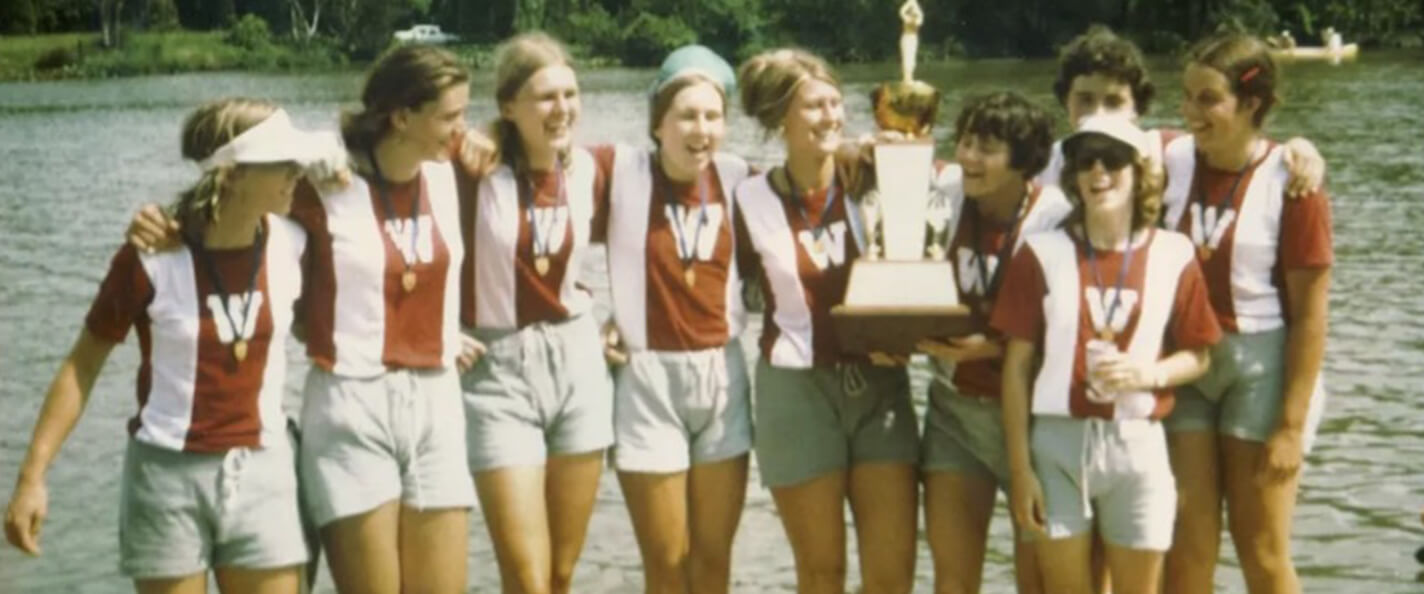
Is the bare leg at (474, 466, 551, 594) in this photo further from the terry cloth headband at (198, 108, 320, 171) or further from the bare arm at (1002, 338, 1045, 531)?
the bare arm at (1002, 338, 1045, 531)

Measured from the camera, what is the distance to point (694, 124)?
20.1 feet

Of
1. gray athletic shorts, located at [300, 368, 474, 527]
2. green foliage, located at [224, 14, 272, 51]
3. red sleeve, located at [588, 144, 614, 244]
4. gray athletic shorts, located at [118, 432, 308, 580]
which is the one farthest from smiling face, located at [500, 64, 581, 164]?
green foliage, located at [224, 14, 272, 51]

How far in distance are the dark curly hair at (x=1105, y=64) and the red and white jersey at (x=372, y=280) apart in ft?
6.25

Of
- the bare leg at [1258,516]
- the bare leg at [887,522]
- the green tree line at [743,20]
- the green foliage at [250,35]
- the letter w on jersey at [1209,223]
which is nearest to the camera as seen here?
the letter w on jersey at [1209,223]

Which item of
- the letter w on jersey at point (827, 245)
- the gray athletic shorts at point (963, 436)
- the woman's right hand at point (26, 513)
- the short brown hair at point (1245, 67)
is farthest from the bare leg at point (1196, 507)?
the woman's right hand at point (26, 513)

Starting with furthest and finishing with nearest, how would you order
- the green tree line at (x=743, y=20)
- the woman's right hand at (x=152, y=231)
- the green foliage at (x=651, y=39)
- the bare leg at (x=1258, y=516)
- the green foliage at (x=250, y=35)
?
the green foliage at (x=250, y=35) < the green foliage at (x=651, y=39) < the green tree line at (x=743, y=20) < the bare leg at (x=1258, y=516) < the woman's right hand at (x=152, y=231)

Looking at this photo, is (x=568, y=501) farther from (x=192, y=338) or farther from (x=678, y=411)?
(x=192, y=338)

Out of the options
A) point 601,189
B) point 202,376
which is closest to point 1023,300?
point 601,189

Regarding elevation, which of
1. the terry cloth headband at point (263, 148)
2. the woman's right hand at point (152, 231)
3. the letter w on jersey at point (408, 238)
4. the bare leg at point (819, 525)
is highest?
the terry cloth headband at point (263, 148)

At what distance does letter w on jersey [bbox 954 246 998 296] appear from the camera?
6035mm

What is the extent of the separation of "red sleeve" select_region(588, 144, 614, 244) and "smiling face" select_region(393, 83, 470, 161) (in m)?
0.66

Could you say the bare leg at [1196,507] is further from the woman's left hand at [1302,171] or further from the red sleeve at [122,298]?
the red sleeve at [122,298]

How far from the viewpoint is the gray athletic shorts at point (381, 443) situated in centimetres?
562

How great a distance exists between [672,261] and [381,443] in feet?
3.48
